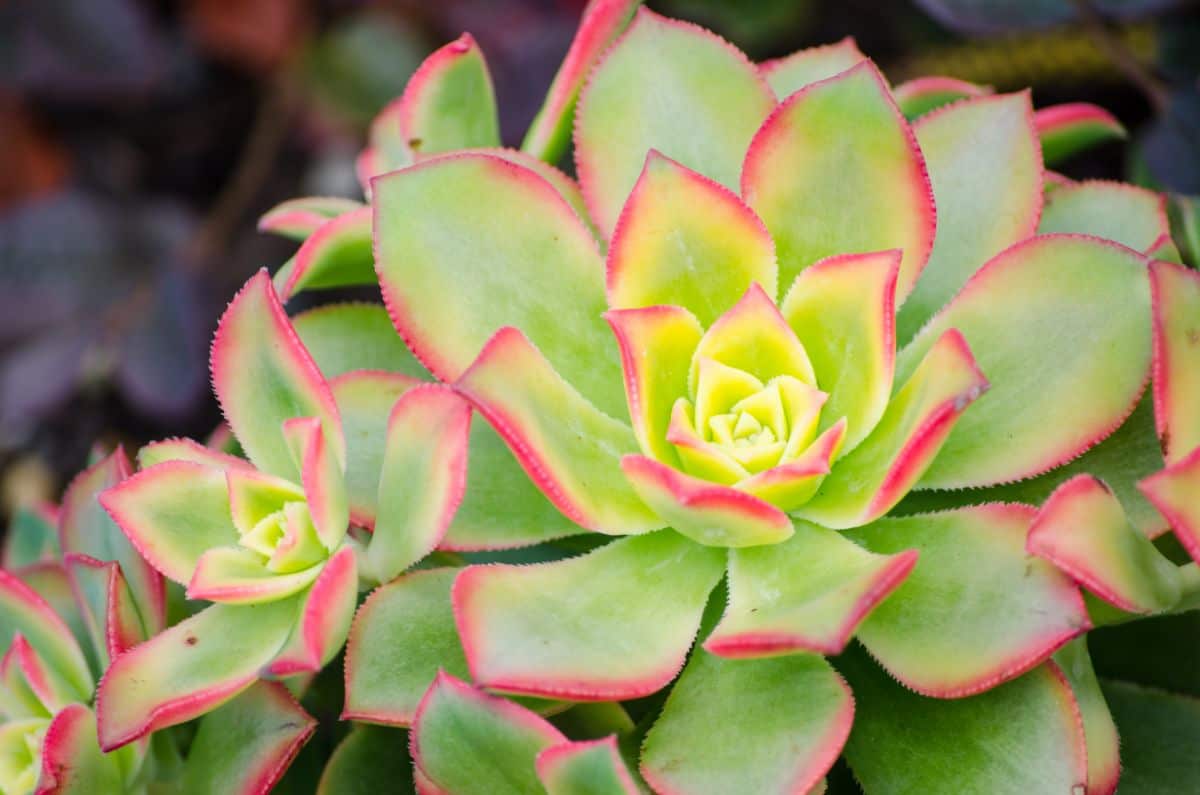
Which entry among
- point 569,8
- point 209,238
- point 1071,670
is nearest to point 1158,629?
point 1071,670

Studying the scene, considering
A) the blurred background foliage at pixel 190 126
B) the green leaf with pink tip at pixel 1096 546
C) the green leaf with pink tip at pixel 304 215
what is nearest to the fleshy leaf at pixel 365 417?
the green leaf with pink tip at pixel 304 215

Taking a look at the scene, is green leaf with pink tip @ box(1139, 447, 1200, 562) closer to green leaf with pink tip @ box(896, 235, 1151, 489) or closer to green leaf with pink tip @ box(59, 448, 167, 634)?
green leaf with pink tip @ box(896, 235, 1151, 489)

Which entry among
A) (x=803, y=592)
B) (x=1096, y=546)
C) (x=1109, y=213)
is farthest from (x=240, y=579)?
(x=1109, y=213)

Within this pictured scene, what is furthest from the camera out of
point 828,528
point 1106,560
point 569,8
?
point 569,8

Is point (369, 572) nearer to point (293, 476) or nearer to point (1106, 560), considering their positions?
point (293, 476)

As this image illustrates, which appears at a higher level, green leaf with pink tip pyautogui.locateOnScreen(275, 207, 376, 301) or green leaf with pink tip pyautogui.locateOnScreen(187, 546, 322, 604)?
green leaf with pink tip pyautogui.locateOnScreen(275, 207, 376, 301)

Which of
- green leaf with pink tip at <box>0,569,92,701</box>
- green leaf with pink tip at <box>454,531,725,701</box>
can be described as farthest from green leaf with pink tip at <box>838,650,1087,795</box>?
green leaf with pink tip at <box>0,569,92,701</box>

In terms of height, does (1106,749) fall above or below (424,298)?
below
